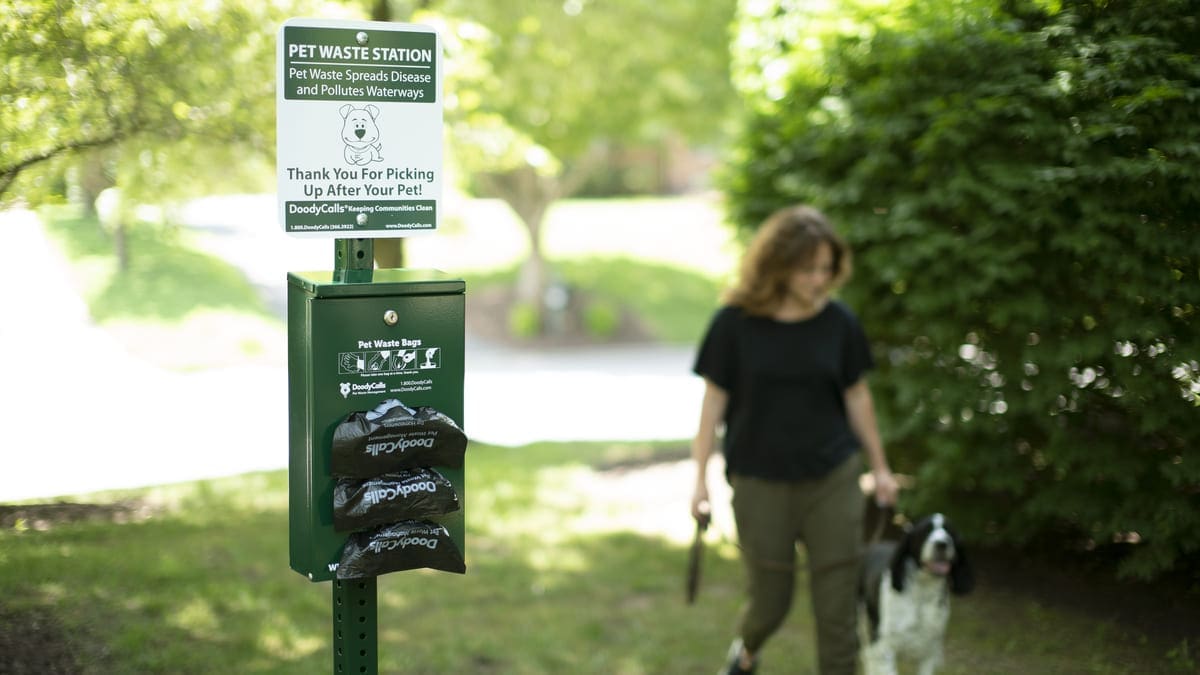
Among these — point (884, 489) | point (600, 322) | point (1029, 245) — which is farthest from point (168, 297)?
point (600, 322)

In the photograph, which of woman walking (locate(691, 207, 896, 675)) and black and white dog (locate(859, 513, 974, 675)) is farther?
black and white dog (locate(859, 513, 974, 675))

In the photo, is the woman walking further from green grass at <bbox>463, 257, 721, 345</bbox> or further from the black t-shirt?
green grass at <bbox>463, 257, 721, 345</bbox>

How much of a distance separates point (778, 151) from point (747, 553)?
3298mm

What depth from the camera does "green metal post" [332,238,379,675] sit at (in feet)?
11.2

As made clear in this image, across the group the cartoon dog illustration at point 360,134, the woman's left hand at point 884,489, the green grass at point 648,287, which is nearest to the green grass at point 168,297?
the cartoon dog illustration at point 360,134

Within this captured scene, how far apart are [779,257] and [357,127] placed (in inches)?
72.4

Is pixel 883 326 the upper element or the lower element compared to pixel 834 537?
upper

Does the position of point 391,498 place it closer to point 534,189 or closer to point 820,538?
point 820,538

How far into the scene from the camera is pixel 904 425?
6.42 metres

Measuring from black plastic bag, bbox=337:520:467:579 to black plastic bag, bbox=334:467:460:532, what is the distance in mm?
35

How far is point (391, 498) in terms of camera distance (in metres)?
3.27

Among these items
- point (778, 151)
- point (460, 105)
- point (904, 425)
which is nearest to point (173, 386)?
point (460, 105)

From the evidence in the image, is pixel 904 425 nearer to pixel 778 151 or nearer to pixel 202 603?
pixel 778 151

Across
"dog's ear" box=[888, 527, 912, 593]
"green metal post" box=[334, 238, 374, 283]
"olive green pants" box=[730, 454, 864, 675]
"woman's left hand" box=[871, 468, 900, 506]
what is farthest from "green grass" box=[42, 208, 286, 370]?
"dog's ear" box=[888, 527, 912, 593]
